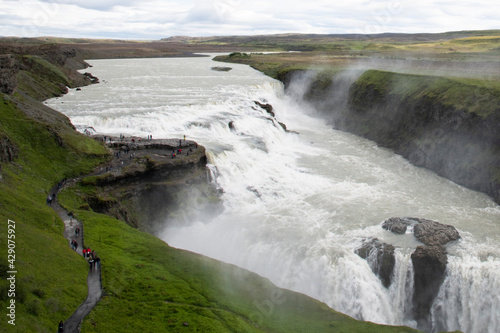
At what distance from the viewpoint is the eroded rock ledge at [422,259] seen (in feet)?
88.9

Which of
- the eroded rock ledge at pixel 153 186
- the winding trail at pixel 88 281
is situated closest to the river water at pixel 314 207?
the eroded rock ledge at pixel 153 186

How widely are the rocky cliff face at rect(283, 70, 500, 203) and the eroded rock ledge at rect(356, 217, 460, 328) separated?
13682mm

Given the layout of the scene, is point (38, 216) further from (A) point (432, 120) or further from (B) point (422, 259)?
(A) point (432, 120)

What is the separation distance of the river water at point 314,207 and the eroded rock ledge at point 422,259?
0.47 meters

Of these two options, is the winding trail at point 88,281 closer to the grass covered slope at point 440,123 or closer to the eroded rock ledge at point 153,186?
the eroded rock ledge at point 153,186

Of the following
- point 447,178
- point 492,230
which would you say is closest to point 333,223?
point 492,230

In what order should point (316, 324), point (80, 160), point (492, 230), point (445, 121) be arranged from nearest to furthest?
1. point (316, 324)
2. point (492, 230)
3. point (80, 160)
4. point (445, 121)

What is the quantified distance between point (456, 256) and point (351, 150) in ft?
104

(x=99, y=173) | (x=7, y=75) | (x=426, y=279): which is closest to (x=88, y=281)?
(x=99, y=173)

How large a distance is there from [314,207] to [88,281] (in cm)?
2141

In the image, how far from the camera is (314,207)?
3800 cm

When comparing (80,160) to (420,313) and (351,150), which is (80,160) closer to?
(420,313)

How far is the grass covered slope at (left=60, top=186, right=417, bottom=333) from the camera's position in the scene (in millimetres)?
20031

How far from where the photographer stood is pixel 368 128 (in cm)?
6650
